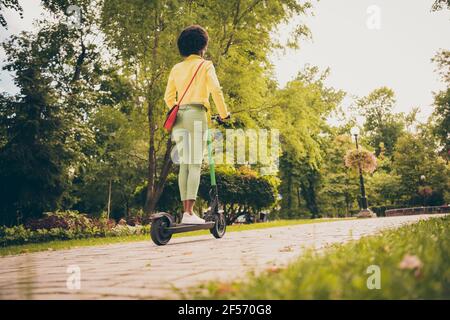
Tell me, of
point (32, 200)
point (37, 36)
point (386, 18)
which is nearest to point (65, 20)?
point (37, 36)

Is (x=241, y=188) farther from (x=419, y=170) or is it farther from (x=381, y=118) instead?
(x=381, y=118)

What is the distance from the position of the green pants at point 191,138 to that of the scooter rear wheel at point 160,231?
477mm

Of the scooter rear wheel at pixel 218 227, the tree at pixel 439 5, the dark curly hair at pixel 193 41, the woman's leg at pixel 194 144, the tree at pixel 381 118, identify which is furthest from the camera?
the tree at pixel 381 118

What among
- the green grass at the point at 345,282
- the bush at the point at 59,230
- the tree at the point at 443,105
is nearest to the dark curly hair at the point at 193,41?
the green grass at the point at 345,282

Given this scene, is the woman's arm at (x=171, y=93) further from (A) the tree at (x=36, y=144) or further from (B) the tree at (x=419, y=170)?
(B) the tree at (x=419, y=170)

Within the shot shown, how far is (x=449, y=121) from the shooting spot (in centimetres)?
3494

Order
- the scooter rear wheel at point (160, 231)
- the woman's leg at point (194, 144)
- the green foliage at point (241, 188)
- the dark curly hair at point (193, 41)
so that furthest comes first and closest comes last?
the green foliage at point (241, 188) < the dark curly hair at point (193, 41) < the scooter rear wheel at point (160, 231) < the woman's leg at point (194, 144)

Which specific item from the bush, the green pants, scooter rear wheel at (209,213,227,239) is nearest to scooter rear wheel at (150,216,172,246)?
the green pants

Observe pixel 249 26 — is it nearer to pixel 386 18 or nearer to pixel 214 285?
pixel 386 18

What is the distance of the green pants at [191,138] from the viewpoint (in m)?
5.54

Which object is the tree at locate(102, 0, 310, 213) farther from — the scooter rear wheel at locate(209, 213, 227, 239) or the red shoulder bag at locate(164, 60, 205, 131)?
the red shoulder bag at locate(164, 60, 205, 131)

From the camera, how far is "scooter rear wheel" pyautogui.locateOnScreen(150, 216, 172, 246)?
222 inches

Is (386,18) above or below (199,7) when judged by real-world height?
below
